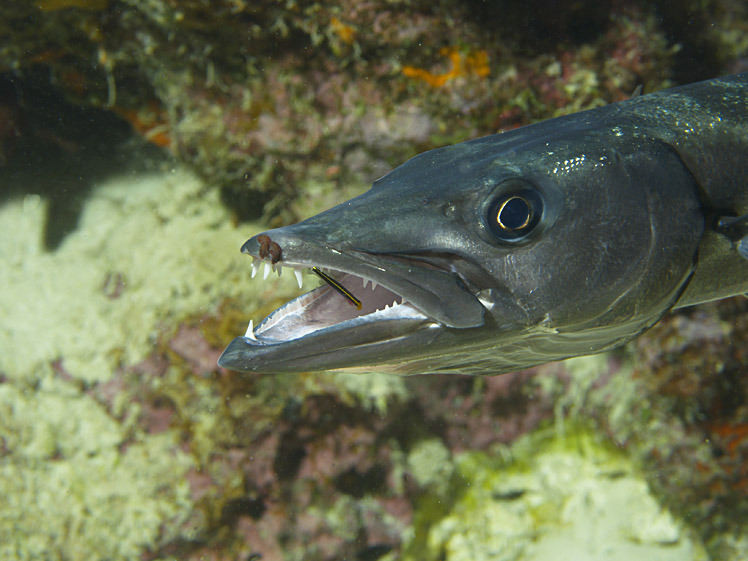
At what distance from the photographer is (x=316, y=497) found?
12.8 feet

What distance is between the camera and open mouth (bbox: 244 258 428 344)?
1799 mm

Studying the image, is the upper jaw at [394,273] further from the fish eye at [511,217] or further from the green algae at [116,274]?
the green algae at [116,274]

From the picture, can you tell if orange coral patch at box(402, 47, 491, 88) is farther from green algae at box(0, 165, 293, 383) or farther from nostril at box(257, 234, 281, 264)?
nostril at box(257, 234, 281, 264)

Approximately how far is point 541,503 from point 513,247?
3.71m

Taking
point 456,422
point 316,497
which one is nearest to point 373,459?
point 316,497

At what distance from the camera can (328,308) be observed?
6.50 ft

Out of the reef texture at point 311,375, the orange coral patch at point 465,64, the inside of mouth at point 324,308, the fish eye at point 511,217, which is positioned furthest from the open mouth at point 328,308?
the orange coral patch at point 465,64

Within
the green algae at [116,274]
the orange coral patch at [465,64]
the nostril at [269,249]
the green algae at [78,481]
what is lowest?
the green algae at [78,481]

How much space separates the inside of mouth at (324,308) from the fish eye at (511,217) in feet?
1.66

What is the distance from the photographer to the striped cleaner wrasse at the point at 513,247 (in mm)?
1719

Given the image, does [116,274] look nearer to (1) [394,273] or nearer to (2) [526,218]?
(1) [394,273]

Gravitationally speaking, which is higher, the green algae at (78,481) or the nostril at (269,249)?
the nostril at (269,249)

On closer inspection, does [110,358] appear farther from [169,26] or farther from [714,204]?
[714,204]

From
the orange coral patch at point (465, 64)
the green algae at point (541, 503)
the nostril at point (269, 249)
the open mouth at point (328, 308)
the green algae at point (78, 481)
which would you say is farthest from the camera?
the green algae at point (541, 503)
